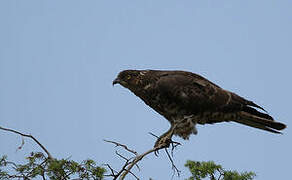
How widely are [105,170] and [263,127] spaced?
3.99m

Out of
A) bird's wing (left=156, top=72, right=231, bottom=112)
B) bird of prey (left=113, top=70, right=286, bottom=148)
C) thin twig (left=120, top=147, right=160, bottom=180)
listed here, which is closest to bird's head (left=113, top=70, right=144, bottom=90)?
bird of prey (left=113, top=70, right=286, bottom=148)

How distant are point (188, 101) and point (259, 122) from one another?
4.55 ft

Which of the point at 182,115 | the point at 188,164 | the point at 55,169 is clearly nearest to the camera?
the point at 55,169

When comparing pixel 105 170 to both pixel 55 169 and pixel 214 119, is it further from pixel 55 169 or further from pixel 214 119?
pixel 214 119

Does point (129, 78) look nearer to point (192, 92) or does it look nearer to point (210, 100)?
point (192, 92)

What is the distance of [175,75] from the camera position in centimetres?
757

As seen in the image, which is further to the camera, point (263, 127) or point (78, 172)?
point (263, 127)

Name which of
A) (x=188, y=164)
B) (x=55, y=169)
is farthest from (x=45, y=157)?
(x=188, y=164)

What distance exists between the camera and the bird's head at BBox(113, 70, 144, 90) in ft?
25.1

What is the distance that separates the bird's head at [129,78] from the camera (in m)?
7.64

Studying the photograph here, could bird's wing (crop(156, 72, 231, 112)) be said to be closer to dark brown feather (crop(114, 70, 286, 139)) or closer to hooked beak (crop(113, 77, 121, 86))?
dark brown feather (crop(114, 70, 286, 139))

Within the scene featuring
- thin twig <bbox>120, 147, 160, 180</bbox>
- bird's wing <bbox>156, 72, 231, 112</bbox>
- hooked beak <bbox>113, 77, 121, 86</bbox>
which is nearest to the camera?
thin twig <bbox>120, 147, 160, 180</bbox>

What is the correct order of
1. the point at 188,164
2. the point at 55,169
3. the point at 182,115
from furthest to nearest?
the point at 182,115 → the point at 188,164 → the point at 55,169

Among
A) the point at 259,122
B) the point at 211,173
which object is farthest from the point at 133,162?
the point at 259,122
